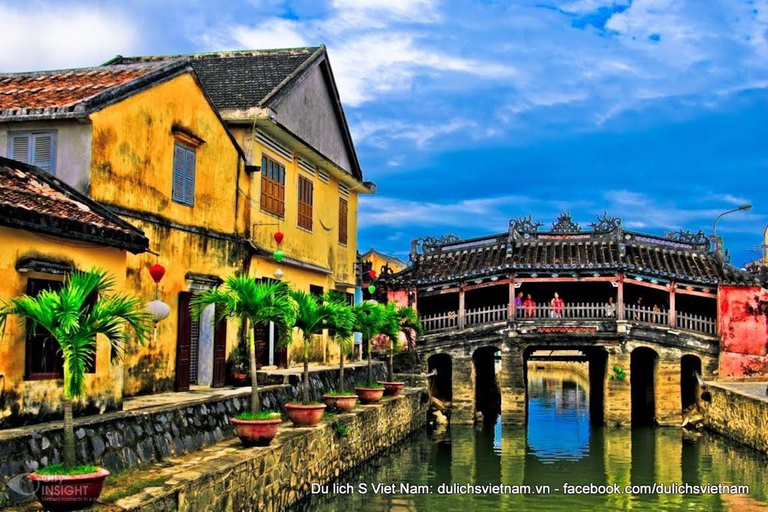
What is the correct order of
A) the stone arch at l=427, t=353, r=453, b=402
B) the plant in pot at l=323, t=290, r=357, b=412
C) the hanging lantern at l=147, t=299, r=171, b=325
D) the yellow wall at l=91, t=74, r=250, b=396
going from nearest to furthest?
the yellow wall at l=91, t=74, r=250, b=396
the hanging lantern at l=147, t=299, r=171, b=325
the plant in pot at l=323, t=290, r=357, b=412
the stone arch at l=427, t=353, r=453, b=402

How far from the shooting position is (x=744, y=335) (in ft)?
91.8

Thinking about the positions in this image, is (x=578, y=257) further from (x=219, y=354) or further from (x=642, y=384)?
(x=219, y=354)

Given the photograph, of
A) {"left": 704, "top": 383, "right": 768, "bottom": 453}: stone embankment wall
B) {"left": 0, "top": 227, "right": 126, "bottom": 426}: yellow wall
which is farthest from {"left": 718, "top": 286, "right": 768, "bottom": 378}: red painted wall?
{"left": 0, "top": 227, "right": 126, "bottom": 426}: yellow wall

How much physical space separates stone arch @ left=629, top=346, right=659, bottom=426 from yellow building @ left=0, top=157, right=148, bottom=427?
23.0 metres

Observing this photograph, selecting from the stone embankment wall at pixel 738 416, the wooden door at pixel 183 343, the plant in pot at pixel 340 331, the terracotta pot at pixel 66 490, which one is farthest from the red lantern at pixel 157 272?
the stone embankment wall at pixel 738 416

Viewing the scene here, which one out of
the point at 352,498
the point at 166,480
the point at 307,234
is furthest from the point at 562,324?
the point at 166,480

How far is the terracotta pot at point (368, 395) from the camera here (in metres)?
20.6

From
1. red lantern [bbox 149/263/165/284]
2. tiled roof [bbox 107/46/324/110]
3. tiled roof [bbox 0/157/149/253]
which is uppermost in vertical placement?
tiled roof [bbox 107/46/324/110]

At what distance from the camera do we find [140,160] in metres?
14.0

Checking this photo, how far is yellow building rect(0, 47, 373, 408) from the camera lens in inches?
506

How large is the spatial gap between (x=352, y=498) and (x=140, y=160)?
7.00 meters

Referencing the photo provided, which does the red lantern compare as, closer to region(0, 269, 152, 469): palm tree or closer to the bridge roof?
region(0, 269, 152, 469): palm tree

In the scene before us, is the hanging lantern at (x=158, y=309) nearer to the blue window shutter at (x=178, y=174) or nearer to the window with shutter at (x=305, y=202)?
the blue window shutter at (x=178, y=174)

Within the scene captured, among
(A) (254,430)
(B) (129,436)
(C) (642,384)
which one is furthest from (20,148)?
(C) (642,384)
